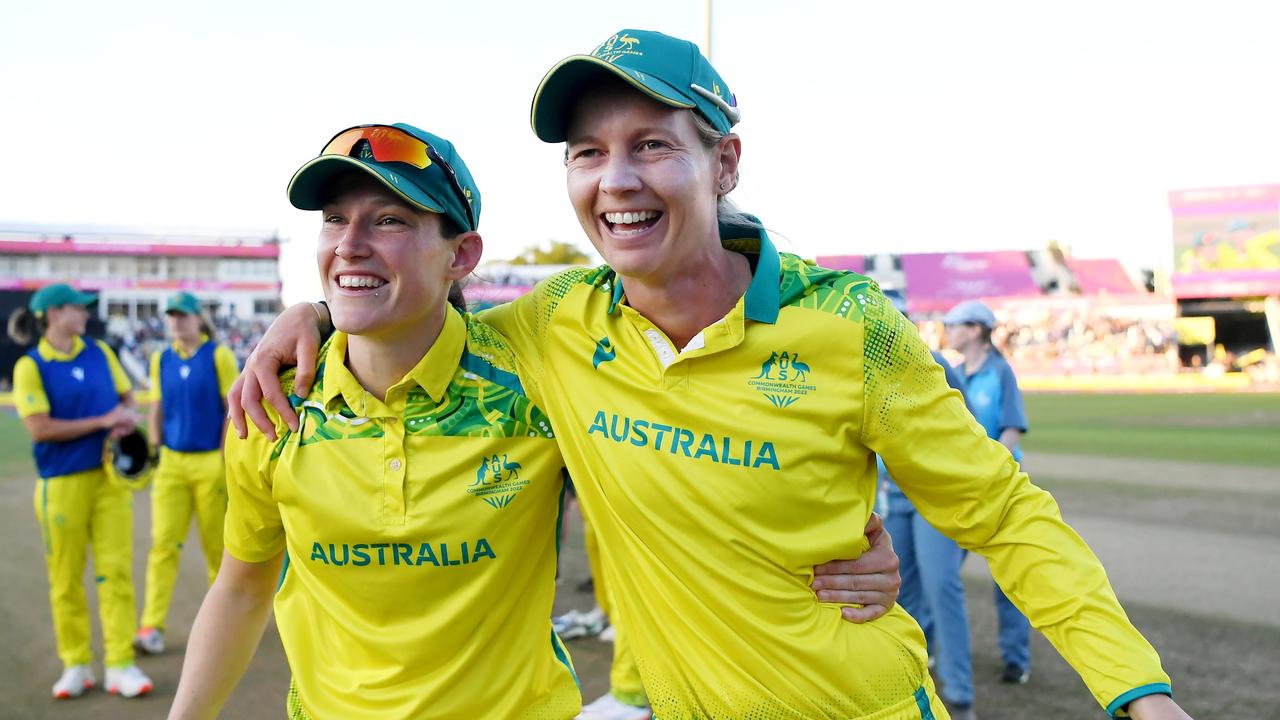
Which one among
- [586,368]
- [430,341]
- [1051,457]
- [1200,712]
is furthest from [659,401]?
[1051,457]

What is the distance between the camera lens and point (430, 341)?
2.33 m

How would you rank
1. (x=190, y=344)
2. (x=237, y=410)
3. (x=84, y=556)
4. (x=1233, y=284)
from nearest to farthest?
1. (x=237, y=410)
2. (x=84, y=556)
3. (x=190, y=344)
4. (x=1233, y=284)

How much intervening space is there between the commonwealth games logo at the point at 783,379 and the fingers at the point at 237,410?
4.23 feet

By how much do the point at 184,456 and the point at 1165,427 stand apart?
19.4 metres

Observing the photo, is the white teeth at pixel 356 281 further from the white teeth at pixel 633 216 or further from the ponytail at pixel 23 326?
the ponytail at pixel 23 326

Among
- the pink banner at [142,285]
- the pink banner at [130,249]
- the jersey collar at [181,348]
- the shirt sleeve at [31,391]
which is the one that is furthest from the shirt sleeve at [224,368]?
the pink banner at [130,249]

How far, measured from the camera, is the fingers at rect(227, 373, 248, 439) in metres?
2.29

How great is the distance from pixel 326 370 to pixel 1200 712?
16.3 ft

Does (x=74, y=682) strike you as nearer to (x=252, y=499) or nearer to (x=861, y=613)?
(x=252, y=499)

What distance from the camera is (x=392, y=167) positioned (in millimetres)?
2141

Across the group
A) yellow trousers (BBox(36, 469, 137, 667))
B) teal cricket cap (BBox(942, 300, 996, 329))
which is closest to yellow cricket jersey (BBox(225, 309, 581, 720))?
yellow trousers (BBox(36, 469, 137, 667))

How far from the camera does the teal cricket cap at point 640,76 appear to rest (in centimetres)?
199

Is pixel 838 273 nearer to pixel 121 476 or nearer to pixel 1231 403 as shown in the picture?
pixel 121 476

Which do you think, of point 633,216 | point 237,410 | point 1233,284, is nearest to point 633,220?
point 633,216
